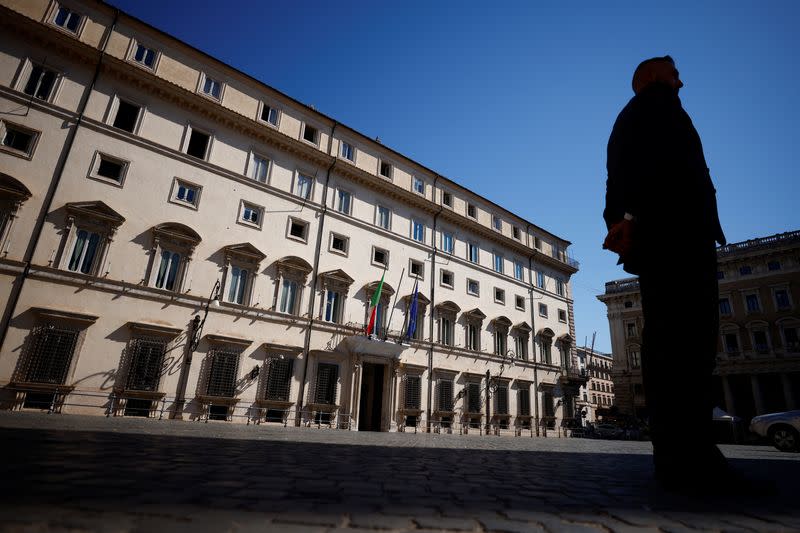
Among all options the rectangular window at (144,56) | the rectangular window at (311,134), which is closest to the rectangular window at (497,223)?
the rectangular window at (311,134)

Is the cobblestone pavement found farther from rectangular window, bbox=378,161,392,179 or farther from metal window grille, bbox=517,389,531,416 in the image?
metal window grille, bbox=517,389,531,416

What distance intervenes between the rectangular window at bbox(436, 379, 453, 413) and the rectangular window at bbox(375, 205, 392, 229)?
10024 mm

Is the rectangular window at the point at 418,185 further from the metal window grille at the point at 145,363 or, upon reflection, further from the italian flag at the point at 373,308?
the metal window grille at the point at 145,363

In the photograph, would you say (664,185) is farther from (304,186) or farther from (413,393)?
(413,393)

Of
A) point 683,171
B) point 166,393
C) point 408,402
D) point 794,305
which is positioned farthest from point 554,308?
point 683,171

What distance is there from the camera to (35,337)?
13.3m

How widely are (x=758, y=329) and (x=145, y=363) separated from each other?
47.9m

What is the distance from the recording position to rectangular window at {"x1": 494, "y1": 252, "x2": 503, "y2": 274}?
29641mm

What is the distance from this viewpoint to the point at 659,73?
4773mm

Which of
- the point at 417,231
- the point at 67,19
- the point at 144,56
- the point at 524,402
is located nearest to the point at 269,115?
the point at 144,56

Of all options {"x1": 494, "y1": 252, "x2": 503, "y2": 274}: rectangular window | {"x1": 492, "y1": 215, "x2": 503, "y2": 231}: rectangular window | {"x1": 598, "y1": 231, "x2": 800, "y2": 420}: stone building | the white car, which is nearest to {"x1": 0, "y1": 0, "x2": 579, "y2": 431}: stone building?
{"x1": 494, "y1": 252, "x2": 503, "y2": 274}: rectangular window

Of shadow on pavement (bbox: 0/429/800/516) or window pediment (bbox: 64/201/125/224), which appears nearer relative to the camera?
shadow on pavement (bbox: 0/429/800/516)

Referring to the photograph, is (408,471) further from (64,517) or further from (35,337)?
(35,337)

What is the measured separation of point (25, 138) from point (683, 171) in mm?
20224
